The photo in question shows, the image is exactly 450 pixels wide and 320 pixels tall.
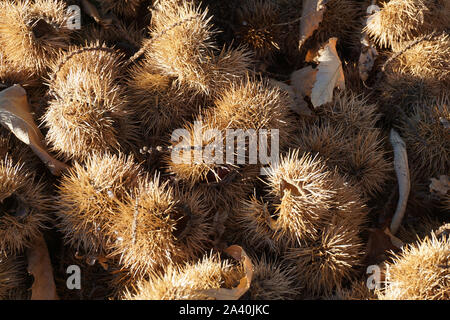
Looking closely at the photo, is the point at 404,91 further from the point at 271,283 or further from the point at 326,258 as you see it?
the point at 271,283

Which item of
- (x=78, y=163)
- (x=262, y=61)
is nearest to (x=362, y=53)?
(x=262, y=61)

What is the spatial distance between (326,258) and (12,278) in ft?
3.31

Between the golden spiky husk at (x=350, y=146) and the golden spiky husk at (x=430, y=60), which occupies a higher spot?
the golden spiky husk at (x=430, y=60)

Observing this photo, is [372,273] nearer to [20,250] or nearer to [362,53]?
[362,53]

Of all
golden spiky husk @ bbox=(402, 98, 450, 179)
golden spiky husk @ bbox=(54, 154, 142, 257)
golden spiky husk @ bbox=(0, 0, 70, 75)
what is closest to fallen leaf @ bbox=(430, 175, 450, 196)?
golden spiky husk @ bbox=(402, 98, 450, 179)

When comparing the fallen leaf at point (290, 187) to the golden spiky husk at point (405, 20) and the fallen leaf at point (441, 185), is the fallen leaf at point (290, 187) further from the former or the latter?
the golden spiky husk at point (405, 20)

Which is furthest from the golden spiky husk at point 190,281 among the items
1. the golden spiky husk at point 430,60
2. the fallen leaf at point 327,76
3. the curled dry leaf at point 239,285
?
the golden spiky husk at point 430,60

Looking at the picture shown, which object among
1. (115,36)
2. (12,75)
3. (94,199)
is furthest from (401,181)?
(12,75)

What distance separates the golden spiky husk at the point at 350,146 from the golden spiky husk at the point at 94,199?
668mm

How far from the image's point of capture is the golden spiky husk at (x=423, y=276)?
1338 mm

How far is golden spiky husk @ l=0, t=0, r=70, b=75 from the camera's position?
1.62 meters

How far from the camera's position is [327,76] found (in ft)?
5.90

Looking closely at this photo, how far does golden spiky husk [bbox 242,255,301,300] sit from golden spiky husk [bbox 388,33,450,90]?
3.16 feet
